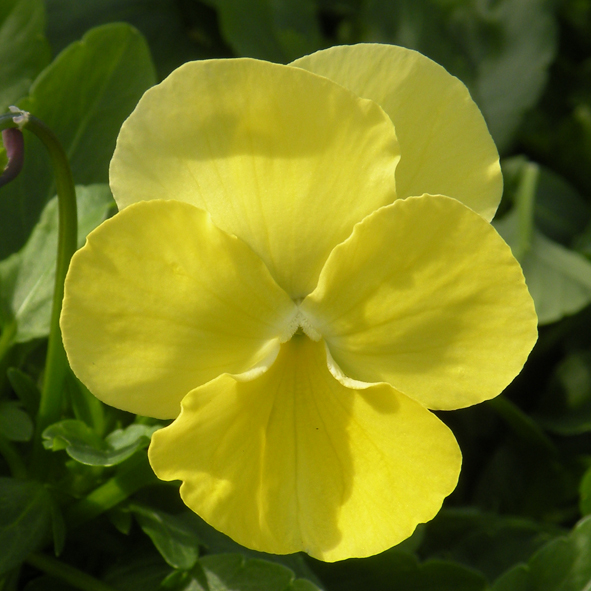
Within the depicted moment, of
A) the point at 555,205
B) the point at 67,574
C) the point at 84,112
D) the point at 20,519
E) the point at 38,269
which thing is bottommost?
the point at 555,205

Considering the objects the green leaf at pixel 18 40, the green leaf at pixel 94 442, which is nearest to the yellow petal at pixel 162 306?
the green leaf at pixel 94 442

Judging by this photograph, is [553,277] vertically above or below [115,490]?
below

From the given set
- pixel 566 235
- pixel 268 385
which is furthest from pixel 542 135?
pixel 268 385

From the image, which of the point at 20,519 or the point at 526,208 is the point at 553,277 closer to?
the point at 526,208

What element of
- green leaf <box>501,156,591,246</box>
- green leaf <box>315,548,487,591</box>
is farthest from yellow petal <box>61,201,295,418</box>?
green leaf <box>501,156,591,246</box>

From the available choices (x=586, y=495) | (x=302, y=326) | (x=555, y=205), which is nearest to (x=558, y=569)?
(x=586, y=495)

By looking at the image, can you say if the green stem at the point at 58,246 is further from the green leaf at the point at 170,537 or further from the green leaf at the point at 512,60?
the green leaf at the point at 512,60

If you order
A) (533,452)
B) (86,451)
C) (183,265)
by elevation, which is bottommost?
(533,452)

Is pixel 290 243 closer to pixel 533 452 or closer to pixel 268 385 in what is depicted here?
pixel 268 385
